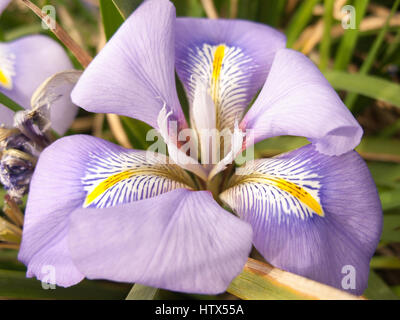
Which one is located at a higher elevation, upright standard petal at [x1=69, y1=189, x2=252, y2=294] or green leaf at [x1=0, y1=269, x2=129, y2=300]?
upright standard petal at [x1=69, y1=189, x2=252, y2=294]

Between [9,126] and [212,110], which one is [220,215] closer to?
[212,110]

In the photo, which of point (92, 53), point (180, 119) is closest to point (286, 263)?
point (180, 119)

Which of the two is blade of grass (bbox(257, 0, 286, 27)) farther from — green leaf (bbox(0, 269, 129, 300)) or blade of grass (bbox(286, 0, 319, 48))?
green leaf (bbox(0, 269, 129, 300))

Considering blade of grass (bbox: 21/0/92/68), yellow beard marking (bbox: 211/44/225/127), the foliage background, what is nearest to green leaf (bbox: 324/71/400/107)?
the foliage background

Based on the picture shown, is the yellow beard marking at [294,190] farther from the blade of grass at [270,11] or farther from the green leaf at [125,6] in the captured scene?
the blade of grass at [270,11]

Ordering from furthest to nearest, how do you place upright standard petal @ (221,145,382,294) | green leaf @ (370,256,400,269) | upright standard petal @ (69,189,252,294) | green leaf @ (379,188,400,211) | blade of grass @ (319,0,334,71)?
blade of grass @ (319,0,334,71), green leaf @ (370,256,400,269), green leaf @ (379,188,400,211), upright standard petal @ (221,145,382,294), upright standard petal @ (69,189,252,294)

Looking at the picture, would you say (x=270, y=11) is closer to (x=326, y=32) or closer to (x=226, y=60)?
(x=326, y=32)

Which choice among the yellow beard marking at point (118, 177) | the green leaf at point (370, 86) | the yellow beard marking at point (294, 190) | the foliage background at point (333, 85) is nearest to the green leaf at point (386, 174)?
the foliage background at point (333, 85)
